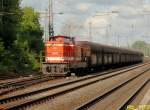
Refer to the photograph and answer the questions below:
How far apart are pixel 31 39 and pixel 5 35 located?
18.8m

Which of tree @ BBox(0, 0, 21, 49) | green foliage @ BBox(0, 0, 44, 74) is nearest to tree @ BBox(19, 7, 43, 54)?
green foliage @ BBox(0, 0, 44, 74)

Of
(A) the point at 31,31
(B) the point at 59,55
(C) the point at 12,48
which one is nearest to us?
(B) the point at 59,55

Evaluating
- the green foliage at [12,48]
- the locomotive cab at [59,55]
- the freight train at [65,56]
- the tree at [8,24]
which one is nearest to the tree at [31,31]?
the green foliage at [12,48]

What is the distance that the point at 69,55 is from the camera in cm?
3453

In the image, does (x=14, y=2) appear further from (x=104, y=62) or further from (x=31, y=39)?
(x=31, y=39)

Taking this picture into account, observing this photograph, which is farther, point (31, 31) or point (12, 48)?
point (31, 31)

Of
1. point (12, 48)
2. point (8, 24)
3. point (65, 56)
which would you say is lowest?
point (65, 56)

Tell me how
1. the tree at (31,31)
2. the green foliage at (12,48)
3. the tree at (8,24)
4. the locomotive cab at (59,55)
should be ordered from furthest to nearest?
1. the tree at (31,31)
2. the tree at (8,24)
3. the green foliage at (12,48)
4. the locomotive cab at (59,55)

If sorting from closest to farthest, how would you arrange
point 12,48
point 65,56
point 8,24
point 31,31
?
1. point 65,56
2. point 12,48
3. point 8,24
4. point 31,31

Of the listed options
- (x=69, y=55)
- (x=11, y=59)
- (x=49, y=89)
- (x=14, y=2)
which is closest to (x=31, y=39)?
(x=14, y=2)

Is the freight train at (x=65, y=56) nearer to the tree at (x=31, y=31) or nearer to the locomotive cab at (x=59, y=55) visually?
the locomotive cab at (x=59, y=55)

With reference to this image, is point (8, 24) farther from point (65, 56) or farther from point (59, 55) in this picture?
point (65, 56)

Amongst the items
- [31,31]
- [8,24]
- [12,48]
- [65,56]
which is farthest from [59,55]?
[31,31]

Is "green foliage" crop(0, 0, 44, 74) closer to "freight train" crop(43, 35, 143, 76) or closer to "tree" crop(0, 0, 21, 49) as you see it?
"tree" crop(0, 0, 21, 49)
